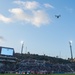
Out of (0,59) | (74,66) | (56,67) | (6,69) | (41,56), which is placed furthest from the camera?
(41,56)

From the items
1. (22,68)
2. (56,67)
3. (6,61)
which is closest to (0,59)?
(6,61)

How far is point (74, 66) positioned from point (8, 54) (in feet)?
104

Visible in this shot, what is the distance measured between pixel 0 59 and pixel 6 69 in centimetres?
708

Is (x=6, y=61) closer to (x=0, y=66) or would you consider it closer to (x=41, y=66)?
(x=0, y=66)

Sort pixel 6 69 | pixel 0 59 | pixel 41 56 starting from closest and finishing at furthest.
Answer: pixel 6 69, pixel 0 59, pixel 41 56

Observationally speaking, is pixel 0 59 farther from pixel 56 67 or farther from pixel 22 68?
pixel 56 67

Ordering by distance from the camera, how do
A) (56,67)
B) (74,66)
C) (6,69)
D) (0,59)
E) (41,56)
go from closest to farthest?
(6,69)
(0,59)
(56,67)
(74,66)
(41,56)

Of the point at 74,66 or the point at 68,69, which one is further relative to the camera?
the point at 74,66

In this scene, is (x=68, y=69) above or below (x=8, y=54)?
below

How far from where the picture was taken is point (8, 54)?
287ft

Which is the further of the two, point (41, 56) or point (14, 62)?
point (41, 56)

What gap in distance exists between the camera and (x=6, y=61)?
8925cm

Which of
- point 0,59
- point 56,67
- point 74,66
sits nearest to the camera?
point 0,59

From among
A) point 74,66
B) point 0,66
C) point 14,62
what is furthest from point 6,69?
point 74,66
